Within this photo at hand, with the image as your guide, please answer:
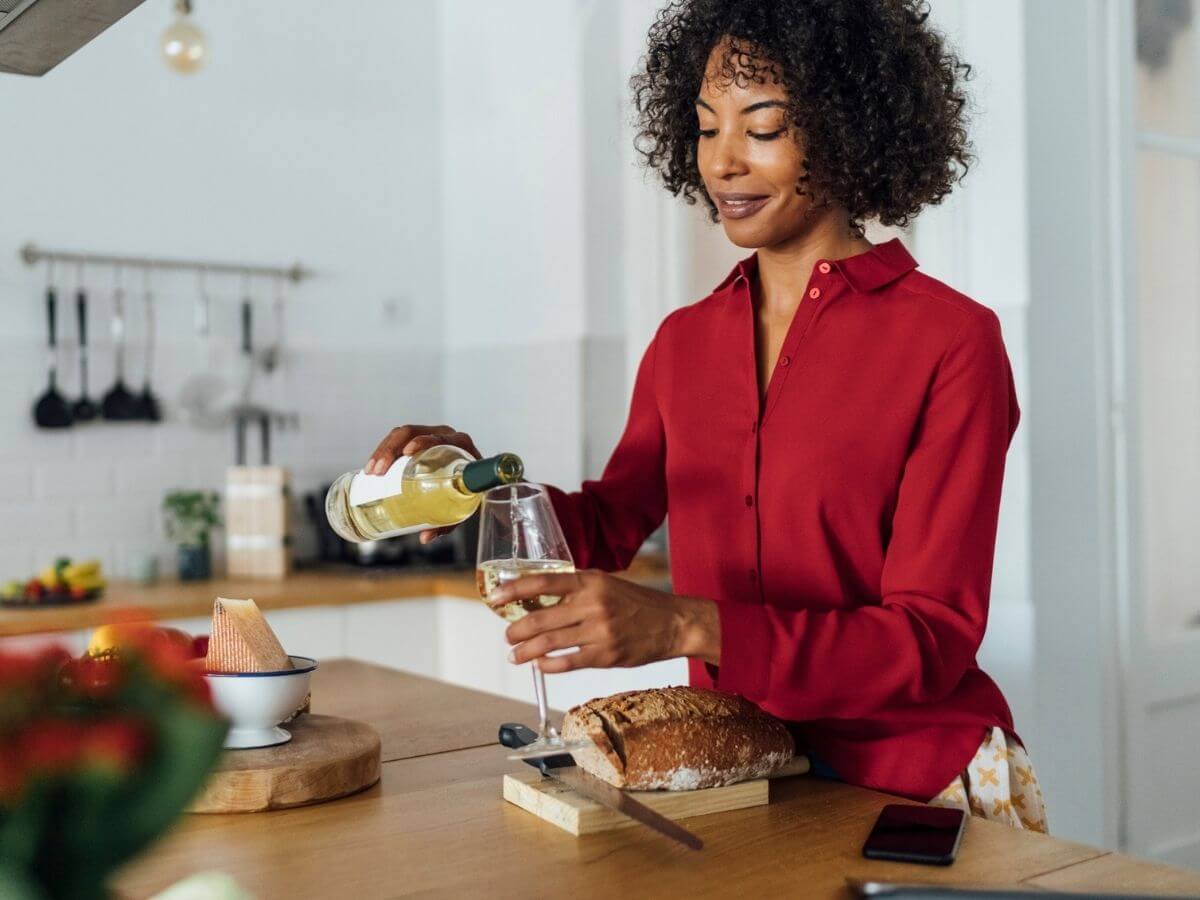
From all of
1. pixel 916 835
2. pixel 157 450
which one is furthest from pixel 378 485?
pixel 157 450

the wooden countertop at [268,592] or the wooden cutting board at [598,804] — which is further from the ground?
the wooden cutting board at [598,804]

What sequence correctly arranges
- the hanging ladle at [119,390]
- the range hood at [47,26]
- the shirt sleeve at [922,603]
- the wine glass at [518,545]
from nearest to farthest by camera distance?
1. the wine glass at [518,545]
2. the shirt sleeve at [922,603]
3. the range hood at [47,26]
4. the hanging ladle at [119,390]

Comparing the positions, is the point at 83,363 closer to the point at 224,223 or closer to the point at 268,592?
the point at 224,223

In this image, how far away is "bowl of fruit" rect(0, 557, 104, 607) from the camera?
298 centimetres

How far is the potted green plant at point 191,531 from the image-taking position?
11.1ft

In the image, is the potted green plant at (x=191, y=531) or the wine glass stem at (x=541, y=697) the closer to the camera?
the wine glass stem at (x=541, y=697)

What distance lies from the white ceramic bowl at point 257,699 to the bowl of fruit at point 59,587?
188 centimetres

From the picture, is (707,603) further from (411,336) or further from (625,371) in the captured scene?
(411,336)

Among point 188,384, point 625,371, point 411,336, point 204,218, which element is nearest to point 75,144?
point 204,218

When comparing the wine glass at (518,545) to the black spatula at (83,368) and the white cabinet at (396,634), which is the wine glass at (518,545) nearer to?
the white cabinet at (396,634)

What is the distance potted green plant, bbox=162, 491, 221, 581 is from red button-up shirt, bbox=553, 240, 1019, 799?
203 cm

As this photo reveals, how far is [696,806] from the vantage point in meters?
1.19

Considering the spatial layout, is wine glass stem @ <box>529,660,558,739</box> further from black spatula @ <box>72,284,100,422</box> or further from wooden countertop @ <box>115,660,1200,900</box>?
black spatula @ <box>72,284,100,422</box>

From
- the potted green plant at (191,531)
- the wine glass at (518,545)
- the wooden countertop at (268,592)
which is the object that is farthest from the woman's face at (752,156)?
the potted green plant at (191,531)
